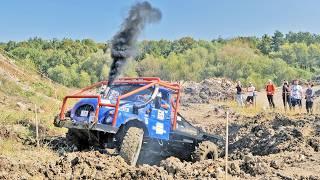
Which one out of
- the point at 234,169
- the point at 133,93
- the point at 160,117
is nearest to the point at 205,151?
the point at 160,117

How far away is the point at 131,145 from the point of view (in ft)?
36.2

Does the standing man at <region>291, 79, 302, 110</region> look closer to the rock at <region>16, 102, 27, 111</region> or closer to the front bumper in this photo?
the rock at <region>16, 102, 27, 111</region>

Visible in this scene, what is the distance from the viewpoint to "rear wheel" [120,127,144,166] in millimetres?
10953

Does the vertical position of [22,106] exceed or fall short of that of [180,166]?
it exceeds it

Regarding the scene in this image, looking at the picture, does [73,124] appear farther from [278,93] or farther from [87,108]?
[278,93]

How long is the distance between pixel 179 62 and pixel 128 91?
46.3 m

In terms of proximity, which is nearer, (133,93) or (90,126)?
(90,126)

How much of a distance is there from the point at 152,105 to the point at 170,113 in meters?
0.71

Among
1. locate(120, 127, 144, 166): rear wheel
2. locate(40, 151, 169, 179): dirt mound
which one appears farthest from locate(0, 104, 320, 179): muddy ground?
locate(120, 127, 144, 166): rear wheel

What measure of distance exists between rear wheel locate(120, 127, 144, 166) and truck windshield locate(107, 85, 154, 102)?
122 cm

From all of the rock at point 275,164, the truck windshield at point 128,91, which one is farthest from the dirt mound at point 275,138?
the truck windshield at point 128,91

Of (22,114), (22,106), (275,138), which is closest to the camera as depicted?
(275,138)

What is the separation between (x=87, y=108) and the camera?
1195 centimetres

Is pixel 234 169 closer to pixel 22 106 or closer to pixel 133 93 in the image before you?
pixel 133 93
